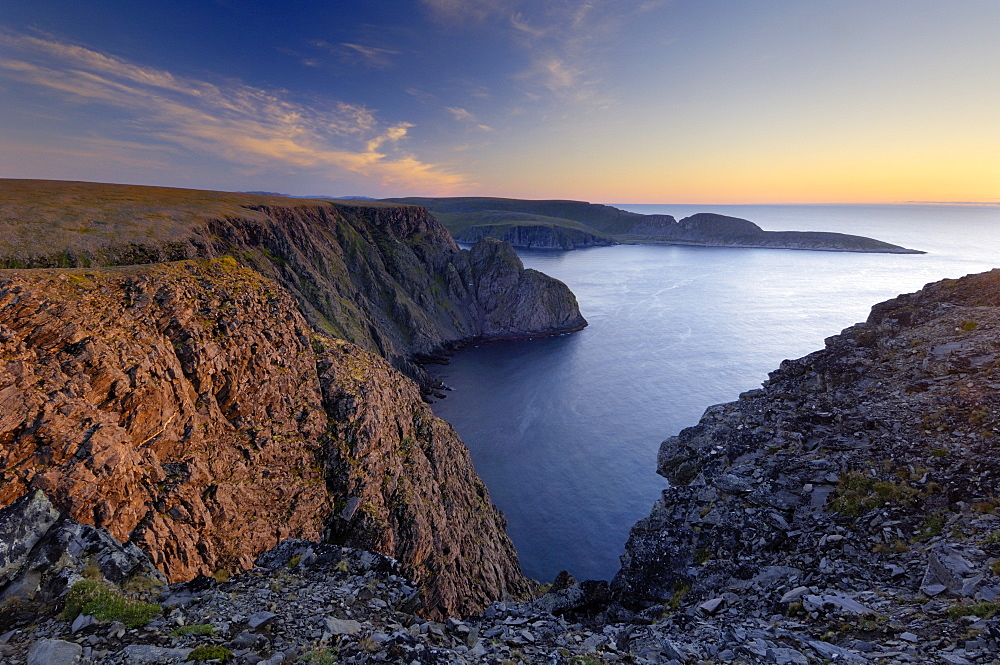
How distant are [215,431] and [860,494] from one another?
3001cm

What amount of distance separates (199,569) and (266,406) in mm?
9625

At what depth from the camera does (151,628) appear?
10406 millimetres

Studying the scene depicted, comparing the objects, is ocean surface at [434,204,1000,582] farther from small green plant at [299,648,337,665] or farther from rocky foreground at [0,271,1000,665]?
small green plant at [299,648,337,665]

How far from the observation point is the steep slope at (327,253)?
40.3 meters

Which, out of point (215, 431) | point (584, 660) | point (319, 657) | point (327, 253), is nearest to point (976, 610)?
point (584, 660)

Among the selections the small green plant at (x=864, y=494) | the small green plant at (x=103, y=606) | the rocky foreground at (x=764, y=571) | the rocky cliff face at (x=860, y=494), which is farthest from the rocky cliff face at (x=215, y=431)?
the small green plant at (x=864, y=494)

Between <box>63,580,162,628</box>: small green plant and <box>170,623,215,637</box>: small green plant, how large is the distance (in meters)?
0.92

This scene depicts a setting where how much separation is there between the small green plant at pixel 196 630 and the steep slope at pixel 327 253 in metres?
36.7

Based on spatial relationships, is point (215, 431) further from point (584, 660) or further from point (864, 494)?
point (864, 494)

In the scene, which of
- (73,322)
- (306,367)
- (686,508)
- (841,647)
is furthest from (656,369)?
(73,322)

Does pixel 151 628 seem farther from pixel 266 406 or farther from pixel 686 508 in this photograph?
pixel 686 508

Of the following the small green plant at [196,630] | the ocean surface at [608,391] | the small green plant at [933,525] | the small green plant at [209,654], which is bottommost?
the ocean surface at [608,391]

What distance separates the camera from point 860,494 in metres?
17.2

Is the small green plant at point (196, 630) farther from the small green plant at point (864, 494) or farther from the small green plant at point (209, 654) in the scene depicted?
the small green plant at point (864, 494)
